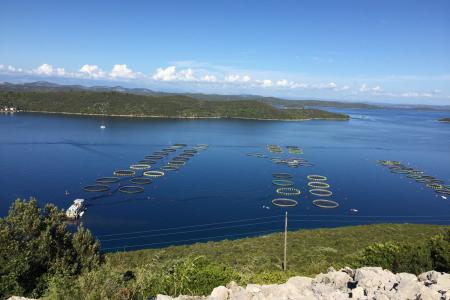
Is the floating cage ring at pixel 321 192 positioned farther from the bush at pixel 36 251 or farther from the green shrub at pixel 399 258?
the bush at pixel 36 251

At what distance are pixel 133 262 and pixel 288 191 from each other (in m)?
41.6

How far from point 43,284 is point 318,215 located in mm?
46348

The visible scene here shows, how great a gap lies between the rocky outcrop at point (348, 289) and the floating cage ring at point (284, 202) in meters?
44.5

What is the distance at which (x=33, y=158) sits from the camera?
8500 centimetres

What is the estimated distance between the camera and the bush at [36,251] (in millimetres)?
17344

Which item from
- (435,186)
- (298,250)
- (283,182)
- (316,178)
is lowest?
(435,186)

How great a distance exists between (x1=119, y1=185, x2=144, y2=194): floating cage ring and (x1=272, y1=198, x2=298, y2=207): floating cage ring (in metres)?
22.8

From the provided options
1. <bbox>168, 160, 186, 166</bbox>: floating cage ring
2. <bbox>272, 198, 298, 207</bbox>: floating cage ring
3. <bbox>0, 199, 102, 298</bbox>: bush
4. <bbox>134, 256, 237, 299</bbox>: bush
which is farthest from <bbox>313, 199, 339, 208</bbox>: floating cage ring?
<bbox>134, 256, 237, 299</bbox>: bush

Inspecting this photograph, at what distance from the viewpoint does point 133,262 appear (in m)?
31.7

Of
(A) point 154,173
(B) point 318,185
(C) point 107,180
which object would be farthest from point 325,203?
(C) point 107,180

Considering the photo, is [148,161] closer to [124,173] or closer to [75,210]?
[124,173]

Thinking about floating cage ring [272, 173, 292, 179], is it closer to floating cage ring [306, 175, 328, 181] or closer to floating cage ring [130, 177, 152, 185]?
floating cage ring [306, 175, 328, 181]

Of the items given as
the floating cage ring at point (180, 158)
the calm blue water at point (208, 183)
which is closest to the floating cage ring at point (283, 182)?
the calm blue water at point (208, 183)

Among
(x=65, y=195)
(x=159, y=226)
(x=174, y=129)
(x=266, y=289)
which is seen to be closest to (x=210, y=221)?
(x=159, y=226)
